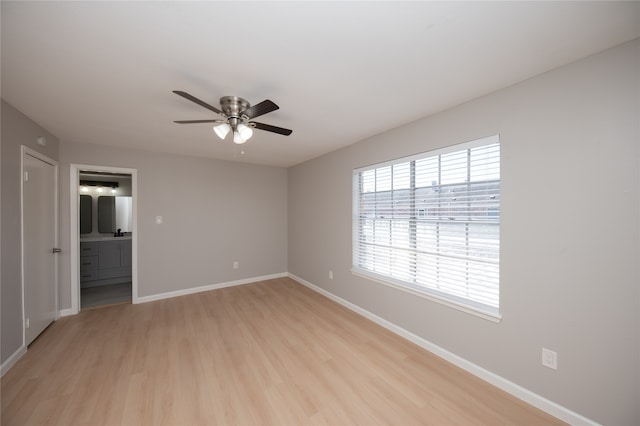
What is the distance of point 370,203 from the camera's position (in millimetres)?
3258

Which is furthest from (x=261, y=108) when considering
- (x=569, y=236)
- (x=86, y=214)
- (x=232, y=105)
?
(x=86, y=214)

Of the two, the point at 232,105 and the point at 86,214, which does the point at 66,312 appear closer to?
the point at 86,214

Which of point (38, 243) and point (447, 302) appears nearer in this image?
point (447, 302)

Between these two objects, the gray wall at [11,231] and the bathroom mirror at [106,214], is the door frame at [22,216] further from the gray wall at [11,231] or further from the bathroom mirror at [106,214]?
the bathroom mirror at [106,214]

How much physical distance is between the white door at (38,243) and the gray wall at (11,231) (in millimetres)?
120

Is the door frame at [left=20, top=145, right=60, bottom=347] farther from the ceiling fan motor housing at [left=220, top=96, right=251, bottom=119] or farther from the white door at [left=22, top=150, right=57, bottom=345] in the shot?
the ceiling fan motor housing at [left=220, top=96, right=251, bottom=119]

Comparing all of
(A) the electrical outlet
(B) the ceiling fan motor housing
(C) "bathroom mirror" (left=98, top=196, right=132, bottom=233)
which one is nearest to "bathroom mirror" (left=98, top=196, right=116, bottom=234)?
(C) "bathroom mirror" (left=98, top=196, right=132, bottom=233)

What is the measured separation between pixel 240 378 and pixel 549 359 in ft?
7.95

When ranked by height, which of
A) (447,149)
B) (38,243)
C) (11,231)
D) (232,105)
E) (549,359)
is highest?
(232,105)

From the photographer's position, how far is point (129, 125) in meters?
2.74

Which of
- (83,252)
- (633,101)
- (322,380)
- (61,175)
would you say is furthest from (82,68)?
(83,252)

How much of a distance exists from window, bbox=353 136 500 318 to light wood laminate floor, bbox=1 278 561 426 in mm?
704

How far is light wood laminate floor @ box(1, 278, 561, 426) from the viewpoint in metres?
1.65

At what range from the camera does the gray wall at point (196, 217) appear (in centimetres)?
357
